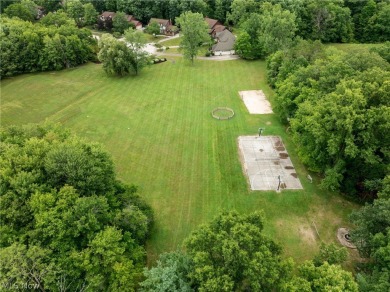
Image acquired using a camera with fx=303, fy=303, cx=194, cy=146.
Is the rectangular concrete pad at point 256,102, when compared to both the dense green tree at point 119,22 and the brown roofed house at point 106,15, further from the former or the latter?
the brown roofed house at point 106,15

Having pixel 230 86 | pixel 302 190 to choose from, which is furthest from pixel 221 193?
pixel 230 86

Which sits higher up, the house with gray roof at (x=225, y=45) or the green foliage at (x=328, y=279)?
the green foliage at (x=328, y=279)

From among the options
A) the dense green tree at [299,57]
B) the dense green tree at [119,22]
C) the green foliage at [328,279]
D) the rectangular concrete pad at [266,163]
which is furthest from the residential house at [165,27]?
the green foliage at [328,279]

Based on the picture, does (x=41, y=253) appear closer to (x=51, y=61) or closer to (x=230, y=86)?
(x=230, y=86)

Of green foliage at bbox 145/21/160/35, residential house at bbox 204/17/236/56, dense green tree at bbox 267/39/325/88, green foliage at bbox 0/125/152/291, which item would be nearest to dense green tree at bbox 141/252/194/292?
green foliage at bbox 0/125/152/291

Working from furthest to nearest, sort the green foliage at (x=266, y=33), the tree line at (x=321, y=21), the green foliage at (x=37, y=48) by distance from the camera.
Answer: the tree line at (x=321, y=21) → the green foliage at (x=266, y=33) → the green foliage at (x=37, y=48)

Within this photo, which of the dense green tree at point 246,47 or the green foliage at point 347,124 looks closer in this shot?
the green foliage at point 347,124

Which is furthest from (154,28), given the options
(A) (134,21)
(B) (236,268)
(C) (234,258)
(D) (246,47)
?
(B) (236,268)
